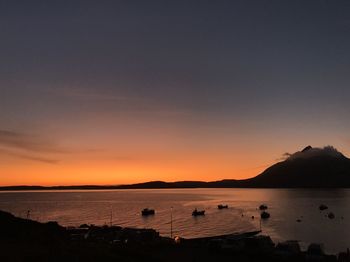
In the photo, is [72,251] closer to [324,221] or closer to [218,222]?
[218,222]

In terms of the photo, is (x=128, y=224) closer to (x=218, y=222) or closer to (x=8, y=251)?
(x=218, y=222)

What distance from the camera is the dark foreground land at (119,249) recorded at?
2705cm

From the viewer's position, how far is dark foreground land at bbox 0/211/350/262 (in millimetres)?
27045

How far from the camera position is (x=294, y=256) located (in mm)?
52906

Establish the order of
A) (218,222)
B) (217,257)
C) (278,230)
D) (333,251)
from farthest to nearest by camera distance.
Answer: (218,222) → (278,230) → (333,251) → (217,257)

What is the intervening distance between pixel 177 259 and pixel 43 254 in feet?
76.4

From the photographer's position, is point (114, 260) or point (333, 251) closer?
point (114, 260)

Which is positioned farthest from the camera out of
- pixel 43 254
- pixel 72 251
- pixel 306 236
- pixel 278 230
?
pixel 278 230

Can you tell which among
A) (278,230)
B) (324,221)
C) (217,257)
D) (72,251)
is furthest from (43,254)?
(324,221)

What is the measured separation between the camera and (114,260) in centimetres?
2703

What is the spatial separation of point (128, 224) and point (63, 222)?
2225cm

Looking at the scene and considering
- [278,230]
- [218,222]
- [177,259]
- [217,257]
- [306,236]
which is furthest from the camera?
[218,222]

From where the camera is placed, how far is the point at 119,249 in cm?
3544

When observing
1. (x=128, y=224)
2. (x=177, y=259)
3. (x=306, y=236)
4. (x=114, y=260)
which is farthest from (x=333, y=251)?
(x=128, y=224)
